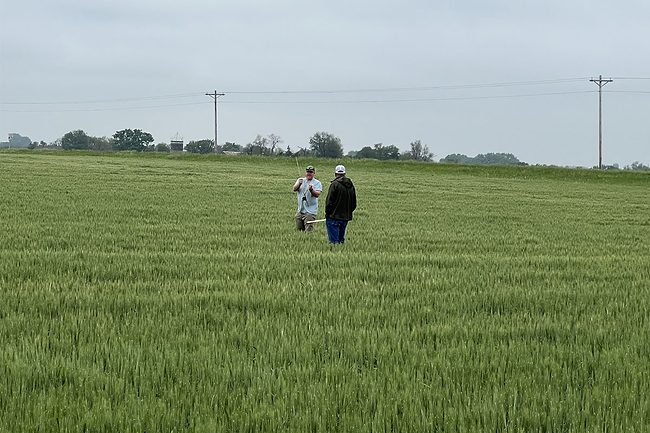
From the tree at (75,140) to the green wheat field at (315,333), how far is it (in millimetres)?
100824

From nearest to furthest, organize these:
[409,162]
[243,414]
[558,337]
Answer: [243,414], [558,337], [409,162]

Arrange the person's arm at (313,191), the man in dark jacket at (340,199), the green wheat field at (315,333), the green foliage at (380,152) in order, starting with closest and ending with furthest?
the green wheat field at (315,333)
the man in dark jacket at (340,199)
the person's arm at (313,191)
the green foliage at (380,152)

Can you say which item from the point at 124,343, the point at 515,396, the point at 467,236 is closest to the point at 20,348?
the point at 124,343

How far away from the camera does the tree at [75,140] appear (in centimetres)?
11138

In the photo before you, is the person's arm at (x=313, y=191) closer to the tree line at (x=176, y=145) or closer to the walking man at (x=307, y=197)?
the walking man at (x=307, y=197)

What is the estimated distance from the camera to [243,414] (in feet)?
13.6

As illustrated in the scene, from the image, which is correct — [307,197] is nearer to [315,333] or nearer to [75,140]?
[315,333]

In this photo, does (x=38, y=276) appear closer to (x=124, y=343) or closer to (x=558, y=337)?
(x=124, y=343)

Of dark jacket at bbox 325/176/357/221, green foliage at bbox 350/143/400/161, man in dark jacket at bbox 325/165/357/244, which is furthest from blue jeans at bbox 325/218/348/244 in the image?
green foliage at bbox 350/143/400/161

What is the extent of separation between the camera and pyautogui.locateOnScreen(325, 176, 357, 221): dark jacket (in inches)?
532

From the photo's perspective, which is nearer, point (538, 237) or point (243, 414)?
point (243, 414)

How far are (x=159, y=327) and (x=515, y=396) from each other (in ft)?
10.2

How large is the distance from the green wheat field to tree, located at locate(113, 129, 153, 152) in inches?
3917

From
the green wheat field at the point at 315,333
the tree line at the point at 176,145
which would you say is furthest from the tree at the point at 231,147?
the green wheat field at the point at 315,333
